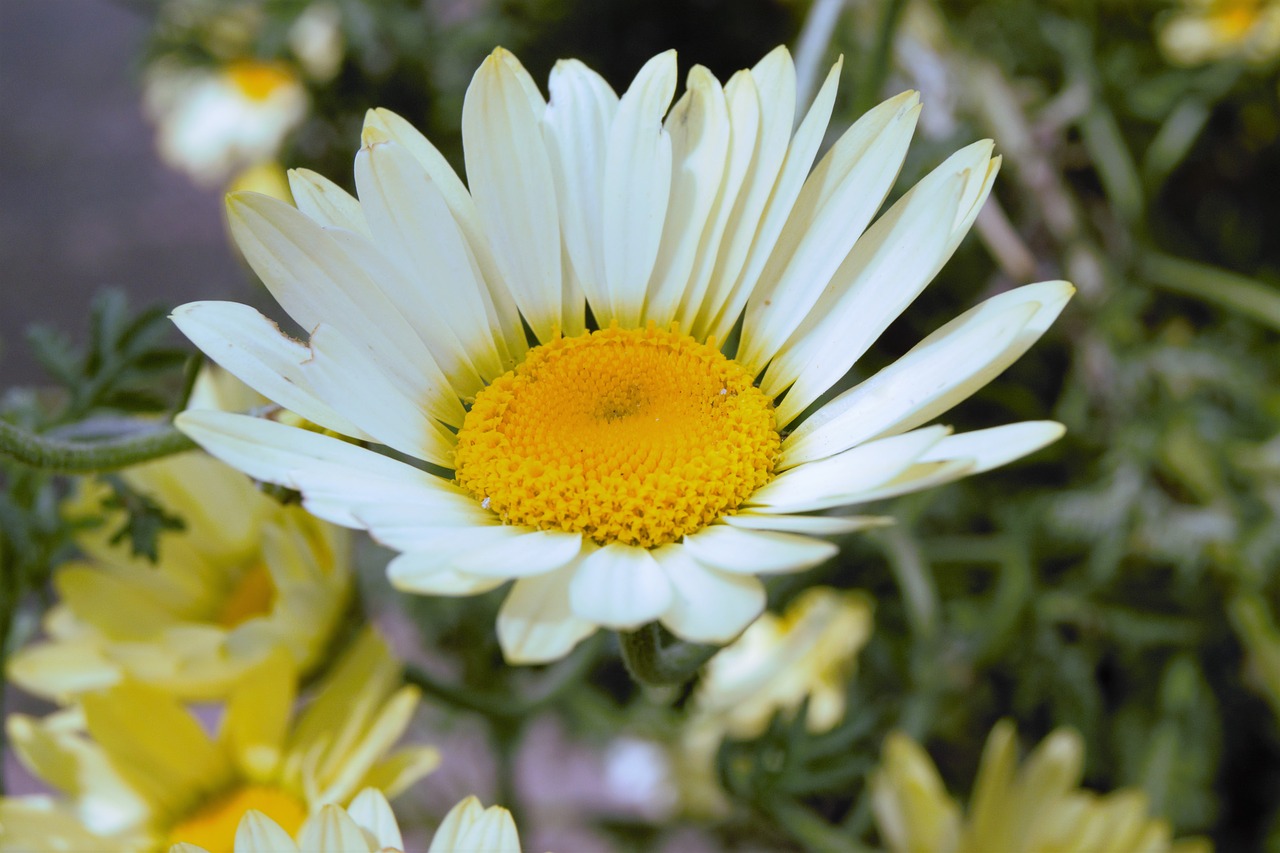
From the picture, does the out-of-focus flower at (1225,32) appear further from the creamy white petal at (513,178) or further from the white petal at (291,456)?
the white petal at (291,456)

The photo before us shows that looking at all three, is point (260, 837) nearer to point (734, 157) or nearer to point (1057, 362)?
point (734, 157)

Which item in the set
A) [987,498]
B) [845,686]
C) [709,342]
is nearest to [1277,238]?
[987,498]

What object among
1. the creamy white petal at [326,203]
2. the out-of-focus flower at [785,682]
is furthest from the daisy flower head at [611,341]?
the out-of-focus flower at [785,682]

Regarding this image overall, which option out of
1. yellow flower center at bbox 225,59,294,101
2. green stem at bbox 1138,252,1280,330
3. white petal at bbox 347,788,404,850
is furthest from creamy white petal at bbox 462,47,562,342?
yellow flower center at bbox 225,59,294,101

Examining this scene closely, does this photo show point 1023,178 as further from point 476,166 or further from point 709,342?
point 476,166

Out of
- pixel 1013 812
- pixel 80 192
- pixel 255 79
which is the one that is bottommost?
pixel 1013 812

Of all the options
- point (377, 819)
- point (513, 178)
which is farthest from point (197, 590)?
point (513, 178)
